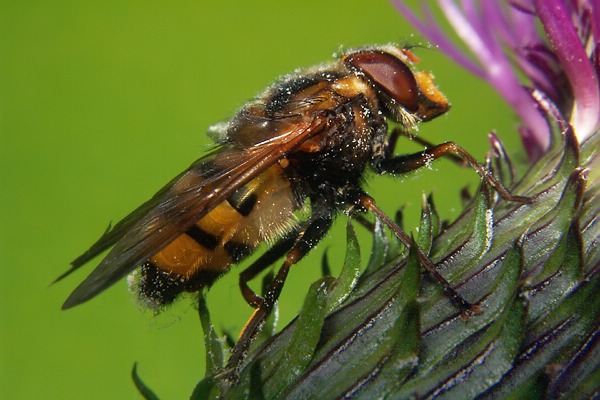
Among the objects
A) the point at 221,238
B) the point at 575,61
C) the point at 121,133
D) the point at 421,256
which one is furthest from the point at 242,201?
the point at 121,133

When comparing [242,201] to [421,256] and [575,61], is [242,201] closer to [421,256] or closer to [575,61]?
[421,256]

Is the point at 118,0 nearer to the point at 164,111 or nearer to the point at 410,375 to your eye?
the point at 164,111

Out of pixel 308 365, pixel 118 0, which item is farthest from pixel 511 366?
pixel 118 0

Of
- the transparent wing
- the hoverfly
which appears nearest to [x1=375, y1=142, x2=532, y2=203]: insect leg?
the hoverfly

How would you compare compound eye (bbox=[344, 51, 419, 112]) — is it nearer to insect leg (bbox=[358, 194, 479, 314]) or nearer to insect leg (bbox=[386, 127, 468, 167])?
insect leg (bbox=[386, 127, 468, 167])

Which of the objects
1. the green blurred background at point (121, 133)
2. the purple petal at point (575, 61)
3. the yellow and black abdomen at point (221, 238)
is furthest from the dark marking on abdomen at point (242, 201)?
the green blurred background at point (121, 133)

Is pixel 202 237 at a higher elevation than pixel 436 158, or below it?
higher
